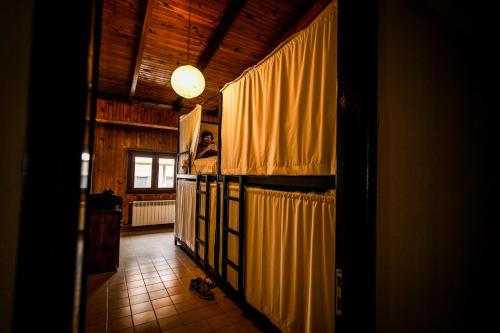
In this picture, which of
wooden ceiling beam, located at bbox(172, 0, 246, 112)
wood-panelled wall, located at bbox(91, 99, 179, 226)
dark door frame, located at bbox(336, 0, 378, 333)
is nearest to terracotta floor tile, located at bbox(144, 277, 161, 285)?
dark door frame, located at bbox(336, 0, 378, 333)

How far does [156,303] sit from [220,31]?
A: 437cm

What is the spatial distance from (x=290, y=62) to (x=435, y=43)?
0.97m

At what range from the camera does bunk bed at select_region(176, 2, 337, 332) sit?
1546 millimetres

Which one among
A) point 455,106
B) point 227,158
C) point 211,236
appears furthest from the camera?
point 211,236

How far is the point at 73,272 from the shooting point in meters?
0.58

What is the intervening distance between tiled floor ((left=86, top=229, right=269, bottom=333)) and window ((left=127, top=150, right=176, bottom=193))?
120 inches

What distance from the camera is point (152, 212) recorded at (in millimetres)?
6355

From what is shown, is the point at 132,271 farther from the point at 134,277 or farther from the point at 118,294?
the point at 118,294

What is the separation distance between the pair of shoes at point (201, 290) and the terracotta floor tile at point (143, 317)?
1.85 feet

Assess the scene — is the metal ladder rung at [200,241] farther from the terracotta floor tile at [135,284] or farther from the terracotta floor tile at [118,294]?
the terracotta floor tile at [118,294]

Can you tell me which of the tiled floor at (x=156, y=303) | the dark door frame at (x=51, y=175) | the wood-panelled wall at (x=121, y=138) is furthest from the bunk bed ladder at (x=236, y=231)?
the wood-panelled wall at (x=121, y=138)

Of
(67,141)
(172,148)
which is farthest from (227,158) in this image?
(172,148)

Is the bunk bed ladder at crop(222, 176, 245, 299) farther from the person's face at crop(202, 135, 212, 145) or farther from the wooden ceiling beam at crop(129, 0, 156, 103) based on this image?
the wooden ceiling beam at crop(129, 0, 156, 103)

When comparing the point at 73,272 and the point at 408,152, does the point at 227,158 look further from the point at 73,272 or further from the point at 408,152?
the point at 73,272
